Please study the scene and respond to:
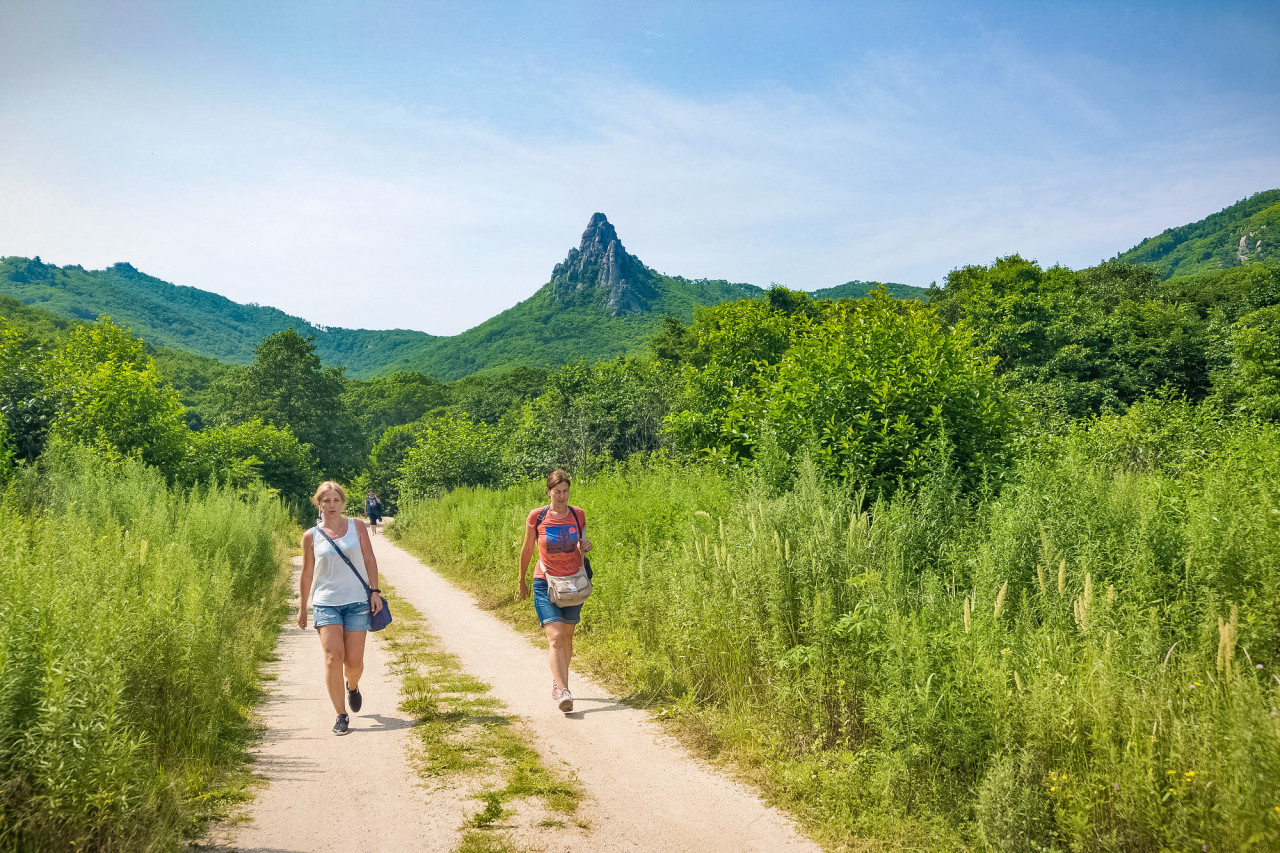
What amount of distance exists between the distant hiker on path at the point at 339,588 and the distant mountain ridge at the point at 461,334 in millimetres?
82760

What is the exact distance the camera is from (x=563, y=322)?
363 feet

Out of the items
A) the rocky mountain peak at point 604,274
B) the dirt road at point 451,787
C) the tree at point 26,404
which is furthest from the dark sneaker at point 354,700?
the rocky mountain peak at point 604,274

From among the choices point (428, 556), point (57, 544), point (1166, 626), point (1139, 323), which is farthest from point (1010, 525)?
point (1139, 323)

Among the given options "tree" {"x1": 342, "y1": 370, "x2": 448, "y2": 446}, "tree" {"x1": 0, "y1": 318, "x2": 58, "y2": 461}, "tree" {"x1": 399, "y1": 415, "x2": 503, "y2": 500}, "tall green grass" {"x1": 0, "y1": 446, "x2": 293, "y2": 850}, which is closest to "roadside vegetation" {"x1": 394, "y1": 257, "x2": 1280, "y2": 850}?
"tall green grass" {"x1": 0, "y1": 446, "x2": 293, "y2": 850}

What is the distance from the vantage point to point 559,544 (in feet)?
22.4

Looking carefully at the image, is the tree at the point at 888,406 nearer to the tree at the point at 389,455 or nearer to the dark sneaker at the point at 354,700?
the dark sneaker at the point at 354,700

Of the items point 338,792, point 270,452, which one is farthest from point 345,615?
point 270,452

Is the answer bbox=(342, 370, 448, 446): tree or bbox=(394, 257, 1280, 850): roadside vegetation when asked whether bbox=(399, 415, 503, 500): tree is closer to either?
bbox=(394, 257, 1280, 850): roadside vegetation

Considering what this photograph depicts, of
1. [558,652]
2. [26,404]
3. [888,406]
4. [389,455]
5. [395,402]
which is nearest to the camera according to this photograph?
[558,652]

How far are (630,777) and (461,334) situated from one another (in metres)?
121

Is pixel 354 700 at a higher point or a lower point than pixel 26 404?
lower

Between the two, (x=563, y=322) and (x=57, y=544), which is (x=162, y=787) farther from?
(x=563, y=322)

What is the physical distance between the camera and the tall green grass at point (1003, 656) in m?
3.33

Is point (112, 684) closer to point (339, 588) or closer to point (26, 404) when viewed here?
point (339, 588)
